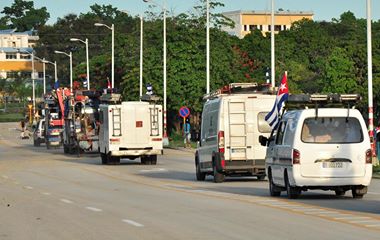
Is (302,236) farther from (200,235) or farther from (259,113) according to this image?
(259,113)

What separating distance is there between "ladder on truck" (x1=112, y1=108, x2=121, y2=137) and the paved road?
10.9 meters

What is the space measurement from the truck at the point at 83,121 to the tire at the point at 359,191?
112ft

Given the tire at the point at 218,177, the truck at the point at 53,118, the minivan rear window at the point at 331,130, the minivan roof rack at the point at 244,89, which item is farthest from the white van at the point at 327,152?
the truck at the point at 53,118

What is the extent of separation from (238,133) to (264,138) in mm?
6043

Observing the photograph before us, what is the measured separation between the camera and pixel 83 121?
63125 millimetres

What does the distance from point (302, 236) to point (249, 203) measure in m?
7.54

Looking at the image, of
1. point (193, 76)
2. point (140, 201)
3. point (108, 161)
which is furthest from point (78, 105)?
point (140, 201)

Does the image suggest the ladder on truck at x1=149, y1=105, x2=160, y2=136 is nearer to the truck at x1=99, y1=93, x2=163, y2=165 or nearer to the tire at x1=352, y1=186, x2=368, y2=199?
the truck at x1=99, y1=93, x2=163, y2=165

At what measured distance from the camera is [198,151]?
37969mm

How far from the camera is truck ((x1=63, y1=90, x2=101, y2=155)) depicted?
6225cm

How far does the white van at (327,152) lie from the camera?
2594cm

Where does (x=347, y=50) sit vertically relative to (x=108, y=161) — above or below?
above

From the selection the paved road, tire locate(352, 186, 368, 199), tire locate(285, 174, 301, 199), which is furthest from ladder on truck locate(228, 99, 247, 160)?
tire locate(352, 186, 368, 199)

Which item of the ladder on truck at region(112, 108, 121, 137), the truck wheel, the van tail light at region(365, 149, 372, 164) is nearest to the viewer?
the van tail light at region(365, 149, 372, 164)
